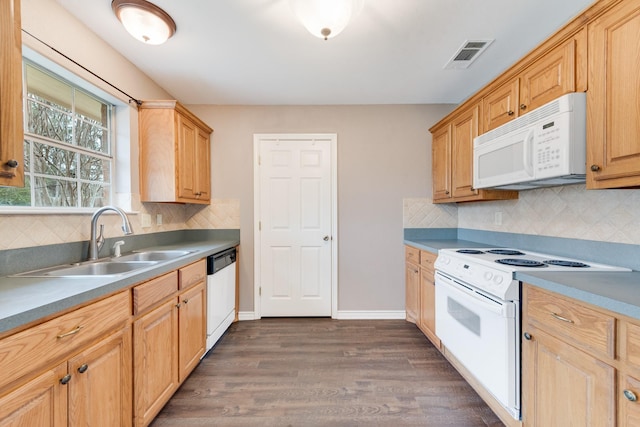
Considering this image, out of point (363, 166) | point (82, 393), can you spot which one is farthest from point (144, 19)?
point (363, 166)

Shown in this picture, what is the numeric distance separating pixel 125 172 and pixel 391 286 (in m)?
2.87

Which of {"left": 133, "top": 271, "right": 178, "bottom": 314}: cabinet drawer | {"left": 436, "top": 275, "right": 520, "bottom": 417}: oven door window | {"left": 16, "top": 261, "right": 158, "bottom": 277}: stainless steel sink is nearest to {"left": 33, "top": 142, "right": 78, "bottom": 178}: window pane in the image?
{"left": 16, "top": 261, "right": 158, "bottom": 277}: stainless steel sink

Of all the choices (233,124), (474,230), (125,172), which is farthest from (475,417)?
(233,124)

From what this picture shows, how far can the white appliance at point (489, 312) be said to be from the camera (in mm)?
1396

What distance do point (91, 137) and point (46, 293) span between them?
1.49m

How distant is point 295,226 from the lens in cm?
304

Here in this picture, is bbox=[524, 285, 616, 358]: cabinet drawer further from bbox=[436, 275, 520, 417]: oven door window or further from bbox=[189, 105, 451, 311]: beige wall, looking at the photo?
bbox=[189, 105, 451, 311]: beige wall

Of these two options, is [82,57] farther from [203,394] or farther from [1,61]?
[203,394]

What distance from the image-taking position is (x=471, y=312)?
5.61ft

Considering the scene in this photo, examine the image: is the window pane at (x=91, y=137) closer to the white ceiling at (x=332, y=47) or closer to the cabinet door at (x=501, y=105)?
the white ceiling at (x=332, y=47)

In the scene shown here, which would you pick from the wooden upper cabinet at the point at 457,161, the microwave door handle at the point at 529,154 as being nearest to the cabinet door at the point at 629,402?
the microwave door handle at the point at 529,154

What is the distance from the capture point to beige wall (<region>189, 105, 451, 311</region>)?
Answer: 3.01m

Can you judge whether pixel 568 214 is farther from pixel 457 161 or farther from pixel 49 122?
pixel 49 122

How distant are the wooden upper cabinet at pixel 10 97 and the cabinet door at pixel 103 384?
2.51 ft
